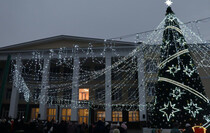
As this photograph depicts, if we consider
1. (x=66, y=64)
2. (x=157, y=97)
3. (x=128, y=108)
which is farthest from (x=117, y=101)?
(x=157, y=97)

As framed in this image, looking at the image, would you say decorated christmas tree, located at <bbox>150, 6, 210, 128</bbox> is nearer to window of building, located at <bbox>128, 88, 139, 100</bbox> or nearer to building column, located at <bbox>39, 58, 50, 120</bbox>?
window of building, located at <bbox>128, 88, 139, 100</bbox>

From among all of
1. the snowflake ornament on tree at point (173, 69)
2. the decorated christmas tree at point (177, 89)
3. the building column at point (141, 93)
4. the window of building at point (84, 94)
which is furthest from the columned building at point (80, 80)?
the snowflake ornament on tree at point (173, 69)

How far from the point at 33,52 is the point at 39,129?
14329mm

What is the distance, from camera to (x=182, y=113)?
25.5 feet

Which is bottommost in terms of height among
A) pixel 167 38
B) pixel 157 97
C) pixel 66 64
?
pixel 157 97

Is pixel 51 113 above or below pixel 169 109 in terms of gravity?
below

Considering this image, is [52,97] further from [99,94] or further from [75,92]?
[99,94]

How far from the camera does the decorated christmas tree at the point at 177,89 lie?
25.3 ft

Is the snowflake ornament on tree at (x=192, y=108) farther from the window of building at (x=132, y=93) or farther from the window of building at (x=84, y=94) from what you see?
the window of building at (x=132, y=93)

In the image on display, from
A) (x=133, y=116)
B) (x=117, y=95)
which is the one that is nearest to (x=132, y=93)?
(x=117, y=95)

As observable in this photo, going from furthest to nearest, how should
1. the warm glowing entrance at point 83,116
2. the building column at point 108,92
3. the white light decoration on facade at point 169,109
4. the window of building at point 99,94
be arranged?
the warm glowing entrance at point 83,116 → the window of building at point 99,94 → the building column at point 108,92 → the white light decoration on facade at point 169,109

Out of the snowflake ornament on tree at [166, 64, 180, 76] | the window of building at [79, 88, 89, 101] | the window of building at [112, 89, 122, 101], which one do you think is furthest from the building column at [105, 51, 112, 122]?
the snowflake ornament on tree at [166, 64, 180, 76]

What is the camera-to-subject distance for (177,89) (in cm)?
808

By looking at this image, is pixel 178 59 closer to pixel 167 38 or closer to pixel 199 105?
pixel 167 38
